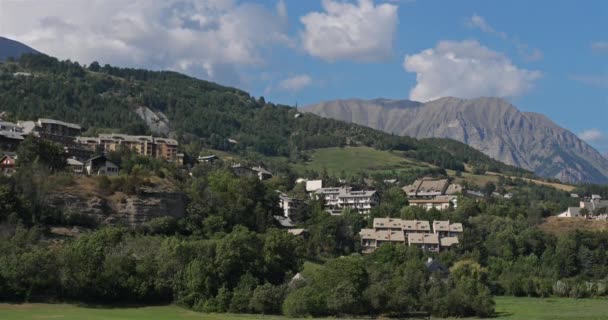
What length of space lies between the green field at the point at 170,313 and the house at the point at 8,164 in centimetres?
3672

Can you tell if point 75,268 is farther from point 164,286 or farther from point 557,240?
point 557,240

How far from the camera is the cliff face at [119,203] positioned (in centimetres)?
10606

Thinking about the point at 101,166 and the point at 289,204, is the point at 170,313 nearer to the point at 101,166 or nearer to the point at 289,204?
the point at 101,166

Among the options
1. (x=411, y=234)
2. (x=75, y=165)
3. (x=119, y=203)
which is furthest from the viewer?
(x=411, y=234)

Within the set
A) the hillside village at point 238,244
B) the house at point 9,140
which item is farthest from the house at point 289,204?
the house at point 9,140

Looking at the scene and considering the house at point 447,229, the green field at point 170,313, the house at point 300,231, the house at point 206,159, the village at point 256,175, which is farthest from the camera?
the house at point 206,159

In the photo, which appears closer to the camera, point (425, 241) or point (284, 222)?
point (284, 222)

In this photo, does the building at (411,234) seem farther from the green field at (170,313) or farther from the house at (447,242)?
the green field at (170,313)

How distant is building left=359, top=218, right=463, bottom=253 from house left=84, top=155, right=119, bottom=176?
1775 inches

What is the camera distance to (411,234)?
6029 inches

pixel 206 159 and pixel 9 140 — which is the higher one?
pixel 206 159

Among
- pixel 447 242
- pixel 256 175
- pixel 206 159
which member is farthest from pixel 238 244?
pixel 206 159

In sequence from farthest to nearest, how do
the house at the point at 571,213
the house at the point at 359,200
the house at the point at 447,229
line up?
the house at the point at 359,200
the house at the point at 571,213
the house at the point at 447,229

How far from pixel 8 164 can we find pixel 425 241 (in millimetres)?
73278
